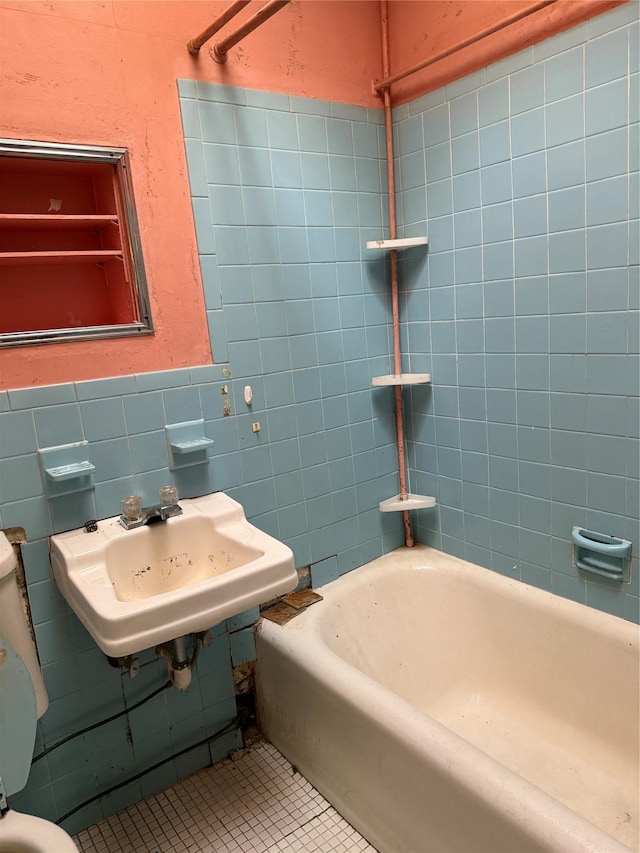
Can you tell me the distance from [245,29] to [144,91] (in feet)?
0.98

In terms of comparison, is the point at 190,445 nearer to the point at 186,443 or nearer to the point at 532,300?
the point at 186,443

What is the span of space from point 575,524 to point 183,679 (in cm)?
119

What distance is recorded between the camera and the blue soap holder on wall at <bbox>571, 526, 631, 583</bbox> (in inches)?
60.5

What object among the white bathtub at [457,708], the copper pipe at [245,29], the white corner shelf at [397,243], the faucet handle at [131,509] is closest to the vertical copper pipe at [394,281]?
the white corner shelf at [397,243]

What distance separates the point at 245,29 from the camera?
1382mm

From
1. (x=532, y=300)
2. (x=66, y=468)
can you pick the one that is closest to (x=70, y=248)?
(x=66, y=468)

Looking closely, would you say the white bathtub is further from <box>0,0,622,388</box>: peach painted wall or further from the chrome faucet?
<box>0,0,622,388</box>: peach painted wall

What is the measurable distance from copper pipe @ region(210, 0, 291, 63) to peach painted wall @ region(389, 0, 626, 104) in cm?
61

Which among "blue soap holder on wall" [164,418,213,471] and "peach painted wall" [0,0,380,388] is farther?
"blue soap holder on wall" [164,418,213,471]

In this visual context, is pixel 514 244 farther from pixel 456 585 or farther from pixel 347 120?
pixel 456 585

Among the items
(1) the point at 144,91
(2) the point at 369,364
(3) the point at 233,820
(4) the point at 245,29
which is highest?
(4) the point at 245,29

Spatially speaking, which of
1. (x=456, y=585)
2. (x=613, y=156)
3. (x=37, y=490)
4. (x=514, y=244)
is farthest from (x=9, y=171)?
(x=456, y=585)

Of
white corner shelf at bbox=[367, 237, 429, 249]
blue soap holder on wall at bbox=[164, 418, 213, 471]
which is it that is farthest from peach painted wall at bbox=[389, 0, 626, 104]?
blue soap holder on wall at bbox=[164, 418, 213, 471]

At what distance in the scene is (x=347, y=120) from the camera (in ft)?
5.98
